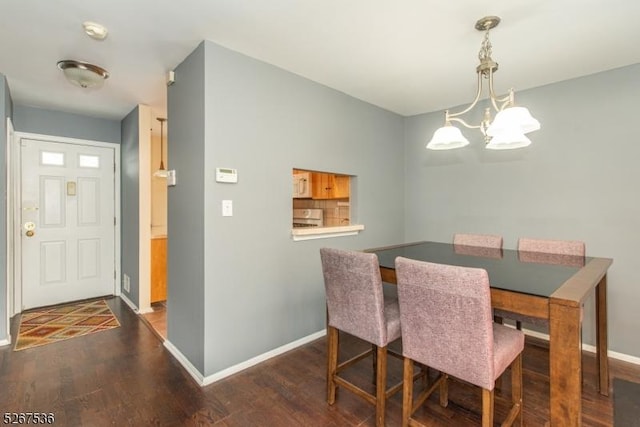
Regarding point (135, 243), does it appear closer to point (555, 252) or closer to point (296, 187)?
point (296, 187)

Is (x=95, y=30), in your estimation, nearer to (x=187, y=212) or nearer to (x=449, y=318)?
(x=187, y=212)

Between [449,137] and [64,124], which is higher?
[64,124]

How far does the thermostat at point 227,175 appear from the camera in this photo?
2.24 meters

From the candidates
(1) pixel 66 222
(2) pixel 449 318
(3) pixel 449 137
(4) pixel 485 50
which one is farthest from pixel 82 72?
(2) pixel 449 318

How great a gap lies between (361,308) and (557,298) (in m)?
0.90

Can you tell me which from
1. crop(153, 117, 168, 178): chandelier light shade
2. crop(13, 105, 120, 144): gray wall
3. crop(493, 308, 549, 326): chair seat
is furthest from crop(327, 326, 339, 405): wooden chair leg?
crop(13, 105, 120, 144): gray wall

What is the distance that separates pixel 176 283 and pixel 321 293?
130 centimetres

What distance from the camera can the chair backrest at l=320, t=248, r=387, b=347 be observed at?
167 cm

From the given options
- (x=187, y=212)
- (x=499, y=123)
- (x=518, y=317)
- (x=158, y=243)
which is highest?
(x=499, y=123)

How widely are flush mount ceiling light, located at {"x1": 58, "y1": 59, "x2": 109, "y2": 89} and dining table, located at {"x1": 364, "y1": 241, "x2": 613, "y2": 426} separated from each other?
2.72m

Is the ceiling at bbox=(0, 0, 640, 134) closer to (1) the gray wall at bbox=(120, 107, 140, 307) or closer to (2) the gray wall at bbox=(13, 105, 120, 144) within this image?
(2) the gray wall at bbox=(13, 105, 120, 144)

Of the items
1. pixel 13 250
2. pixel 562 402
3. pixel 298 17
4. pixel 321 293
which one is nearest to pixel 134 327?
pixel 13 250

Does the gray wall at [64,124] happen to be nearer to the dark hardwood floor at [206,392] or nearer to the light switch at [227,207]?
the dark hardwood floor at [206,392]

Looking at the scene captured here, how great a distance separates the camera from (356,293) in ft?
5.76
